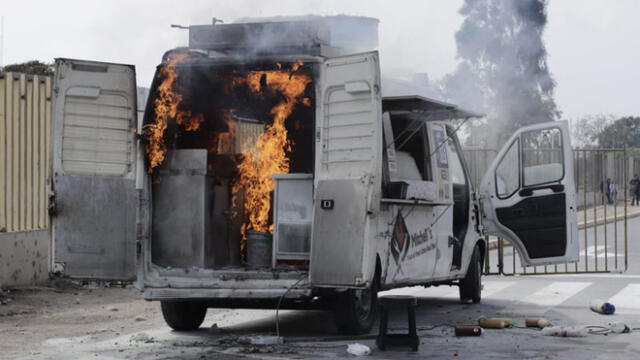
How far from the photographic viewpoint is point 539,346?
31.2 ft

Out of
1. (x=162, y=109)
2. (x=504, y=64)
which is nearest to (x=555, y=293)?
(x=162, y=109)

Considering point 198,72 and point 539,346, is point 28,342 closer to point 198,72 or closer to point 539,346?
point 198,72

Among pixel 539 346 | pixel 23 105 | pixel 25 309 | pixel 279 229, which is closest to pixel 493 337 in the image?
pixel 539 346

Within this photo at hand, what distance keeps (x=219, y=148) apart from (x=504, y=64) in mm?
31048

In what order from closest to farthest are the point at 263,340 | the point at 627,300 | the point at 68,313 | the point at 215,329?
the point at 263,340 < the point at 215,329 < the point at 68,313 < the point at 627,300

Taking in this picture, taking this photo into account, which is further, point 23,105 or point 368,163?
point 23,105

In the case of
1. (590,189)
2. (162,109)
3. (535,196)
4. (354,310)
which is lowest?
(354,310)

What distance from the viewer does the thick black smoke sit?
24750 millimetres

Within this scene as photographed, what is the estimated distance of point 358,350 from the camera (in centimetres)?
903

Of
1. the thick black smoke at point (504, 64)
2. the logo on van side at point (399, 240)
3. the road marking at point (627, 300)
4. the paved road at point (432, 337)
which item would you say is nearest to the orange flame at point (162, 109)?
the paved road at point (432, 337)

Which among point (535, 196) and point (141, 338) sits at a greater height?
point (535, 196)

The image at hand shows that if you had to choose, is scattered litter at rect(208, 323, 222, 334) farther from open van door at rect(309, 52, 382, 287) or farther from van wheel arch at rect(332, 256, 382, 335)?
open van door at rect(309, 52, 382, 287)

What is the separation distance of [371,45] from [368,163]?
3.30 m

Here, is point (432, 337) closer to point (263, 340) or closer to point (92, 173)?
point (263, 340)
